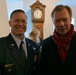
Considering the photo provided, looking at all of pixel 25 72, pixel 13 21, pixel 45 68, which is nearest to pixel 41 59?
pixel 45 68

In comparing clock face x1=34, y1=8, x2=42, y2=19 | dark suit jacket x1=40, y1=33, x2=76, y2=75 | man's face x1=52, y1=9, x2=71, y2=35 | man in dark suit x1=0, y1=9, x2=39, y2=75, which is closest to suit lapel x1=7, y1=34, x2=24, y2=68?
man in dark suit x1=0, y1=9, x2=39, y2=75

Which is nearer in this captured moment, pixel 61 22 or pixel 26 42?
pixel 61 22

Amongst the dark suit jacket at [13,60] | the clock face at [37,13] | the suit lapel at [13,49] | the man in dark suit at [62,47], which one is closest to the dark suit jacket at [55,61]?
the man in dark suit at [62,47]

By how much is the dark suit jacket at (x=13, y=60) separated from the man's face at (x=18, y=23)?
8 centimetres

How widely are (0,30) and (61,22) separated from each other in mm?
839

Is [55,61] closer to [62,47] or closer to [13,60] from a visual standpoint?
[62,47]

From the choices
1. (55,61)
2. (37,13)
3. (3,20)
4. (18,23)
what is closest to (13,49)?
(18,23)

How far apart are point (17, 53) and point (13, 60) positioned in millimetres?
79

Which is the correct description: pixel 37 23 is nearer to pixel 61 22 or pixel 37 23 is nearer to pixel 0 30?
pixel 0 30

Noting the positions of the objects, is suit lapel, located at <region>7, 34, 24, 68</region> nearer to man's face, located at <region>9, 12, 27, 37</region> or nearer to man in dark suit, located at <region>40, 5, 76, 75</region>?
man's face, located at <region>9, 12, 27, 37</region>

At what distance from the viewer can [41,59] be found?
1.58 metres

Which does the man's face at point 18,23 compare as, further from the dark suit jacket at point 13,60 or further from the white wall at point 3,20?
the white wall at point 3,20

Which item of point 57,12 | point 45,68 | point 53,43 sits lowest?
point 45,68

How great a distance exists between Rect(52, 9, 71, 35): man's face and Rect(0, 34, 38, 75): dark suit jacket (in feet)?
1.11
